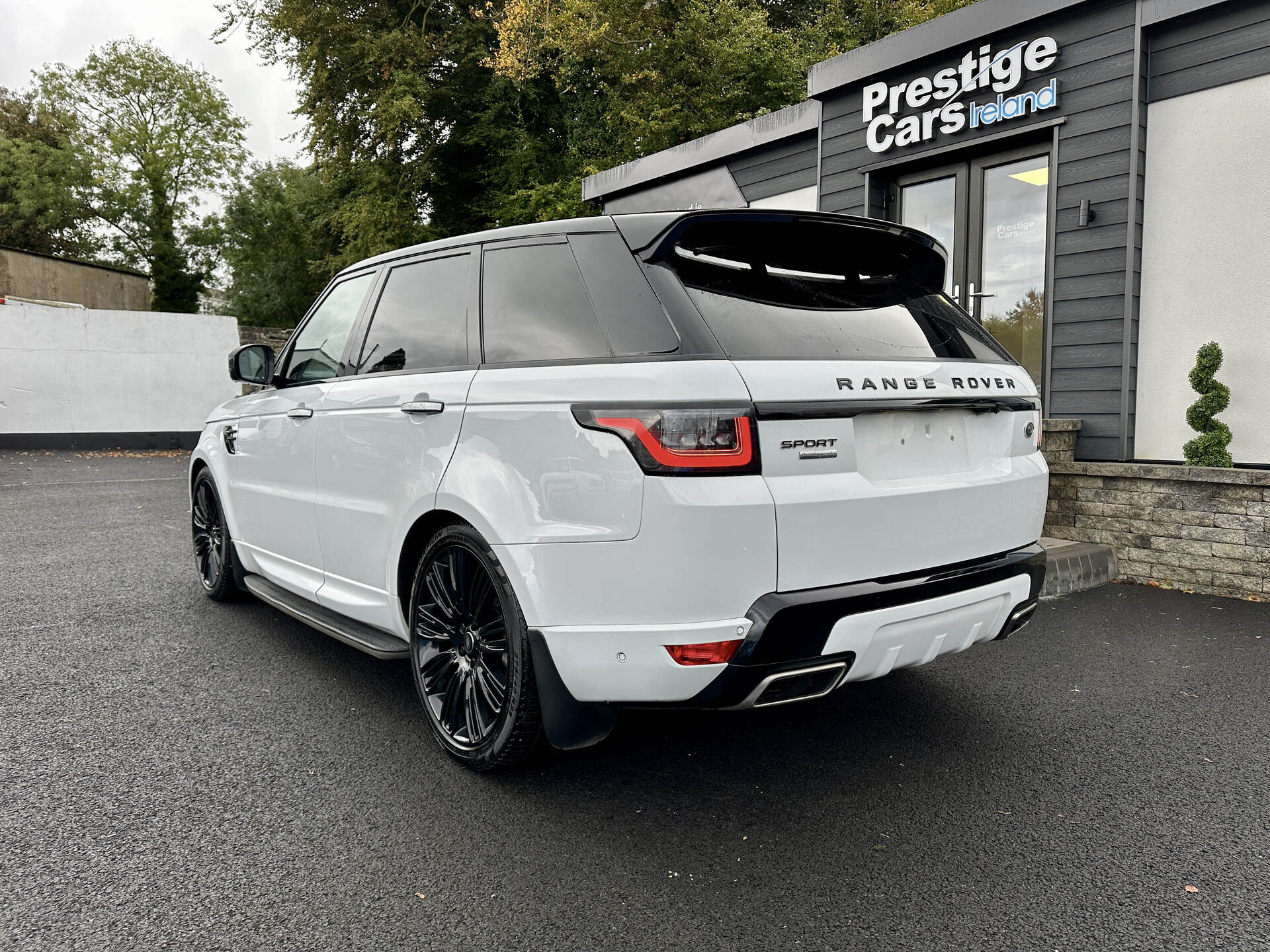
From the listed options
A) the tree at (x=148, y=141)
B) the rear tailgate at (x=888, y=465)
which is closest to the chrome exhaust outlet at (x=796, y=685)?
the rear tailgate at (x=888, y=465)

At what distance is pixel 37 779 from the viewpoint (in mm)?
2934

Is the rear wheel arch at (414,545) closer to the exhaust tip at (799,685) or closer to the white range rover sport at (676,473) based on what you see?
the white range rover sport at (676,473)

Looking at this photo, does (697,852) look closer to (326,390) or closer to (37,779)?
(37,779)

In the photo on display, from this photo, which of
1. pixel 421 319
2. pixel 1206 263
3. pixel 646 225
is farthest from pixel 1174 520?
pixel 421 319

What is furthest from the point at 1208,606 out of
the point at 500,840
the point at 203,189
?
the point at 203,189

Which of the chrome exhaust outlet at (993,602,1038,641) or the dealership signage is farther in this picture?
the dealership signage

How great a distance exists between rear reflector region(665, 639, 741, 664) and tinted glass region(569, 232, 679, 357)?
31.4 inches

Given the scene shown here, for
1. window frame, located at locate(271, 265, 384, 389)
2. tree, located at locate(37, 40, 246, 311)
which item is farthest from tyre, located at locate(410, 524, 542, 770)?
tree, located at locate(37, 40, 246, 311)

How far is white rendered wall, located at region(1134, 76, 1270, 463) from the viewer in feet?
20.2

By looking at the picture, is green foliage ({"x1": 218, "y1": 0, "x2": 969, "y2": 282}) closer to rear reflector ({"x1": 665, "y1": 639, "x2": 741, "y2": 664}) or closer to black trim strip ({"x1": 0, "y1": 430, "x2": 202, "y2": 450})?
black trim strip ({"x1": 0, "y1": 430, "x2": 202, "y2": 450})

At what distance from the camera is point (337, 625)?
12.0 ft

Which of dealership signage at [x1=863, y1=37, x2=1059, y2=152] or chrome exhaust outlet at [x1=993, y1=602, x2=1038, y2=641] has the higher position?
dealership signage at [x1=863, y1=37, x2=1059, y2=152]

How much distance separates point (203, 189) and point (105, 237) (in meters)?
5.33

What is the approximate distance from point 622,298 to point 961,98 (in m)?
6.37
